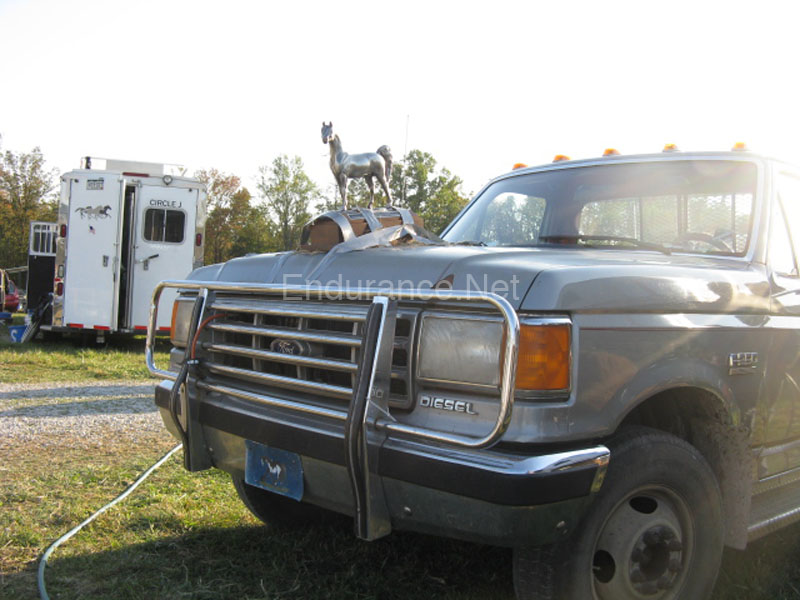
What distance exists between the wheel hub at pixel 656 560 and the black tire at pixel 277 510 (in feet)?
5.89

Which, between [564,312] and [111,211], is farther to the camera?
[111,211]

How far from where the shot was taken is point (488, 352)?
7.25 ft

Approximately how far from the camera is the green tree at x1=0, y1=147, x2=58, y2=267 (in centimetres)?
3144

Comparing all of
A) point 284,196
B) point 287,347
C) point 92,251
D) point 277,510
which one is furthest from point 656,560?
point 284,196

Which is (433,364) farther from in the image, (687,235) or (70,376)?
(70,376)

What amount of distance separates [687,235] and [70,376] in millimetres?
8110

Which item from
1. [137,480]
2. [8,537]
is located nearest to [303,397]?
[8,537]

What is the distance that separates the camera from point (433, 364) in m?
2.33

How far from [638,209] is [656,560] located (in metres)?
1.80

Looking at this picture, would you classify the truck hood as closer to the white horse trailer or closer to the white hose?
the white hose

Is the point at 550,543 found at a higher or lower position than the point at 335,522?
higher

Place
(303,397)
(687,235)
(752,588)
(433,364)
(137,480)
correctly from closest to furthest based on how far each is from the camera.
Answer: (433,364)
(303,397)
(752,588)
(687,235)
(137,480)

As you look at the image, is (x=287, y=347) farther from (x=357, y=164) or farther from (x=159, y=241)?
(x=159, y=241)

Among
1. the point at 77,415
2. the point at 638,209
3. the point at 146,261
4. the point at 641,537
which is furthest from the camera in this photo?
the point at 146,261
